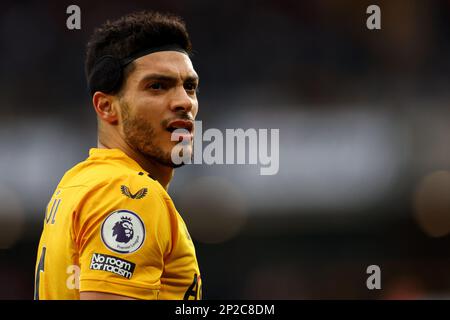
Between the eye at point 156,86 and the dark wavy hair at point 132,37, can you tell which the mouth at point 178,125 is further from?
Answer: the dark wavy hair at point 132,37

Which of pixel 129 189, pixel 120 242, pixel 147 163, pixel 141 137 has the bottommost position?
pixel 120 242

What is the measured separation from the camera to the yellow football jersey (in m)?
2.50

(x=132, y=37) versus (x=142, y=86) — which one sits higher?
(x=132, y=37)

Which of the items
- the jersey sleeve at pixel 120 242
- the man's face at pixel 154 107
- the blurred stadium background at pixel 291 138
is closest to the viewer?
the jersey sleeve at pixel 120 242

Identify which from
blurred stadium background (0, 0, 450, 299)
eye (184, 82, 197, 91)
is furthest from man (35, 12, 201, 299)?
blurred stadium background (0, 0, 450, 299)

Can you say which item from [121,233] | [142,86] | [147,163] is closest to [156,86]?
[142,86]

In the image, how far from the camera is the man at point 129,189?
2.51 meters

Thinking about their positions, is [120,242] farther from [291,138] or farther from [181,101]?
[291,138]

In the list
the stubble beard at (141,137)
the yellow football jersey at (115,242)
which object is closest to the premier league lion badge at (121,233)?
the yellow football jersey at (115,242)

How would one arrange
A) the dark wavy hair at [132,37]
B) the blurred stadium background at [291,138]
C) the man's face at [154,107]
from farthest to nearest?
1. the blurred stadium background at [291,138]
2. the dark wavy hair at [132,37]
3. the man's face at [154,107]

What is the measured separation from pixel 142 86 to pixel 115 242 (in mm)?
878

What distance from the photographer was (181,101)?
3104mm

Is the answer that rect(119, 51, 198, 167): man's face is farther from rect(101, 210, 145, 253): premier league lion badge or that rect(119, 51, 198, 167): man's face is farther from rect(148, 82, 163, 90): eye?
rect(101, 210, 145, 253): premier league lion badge

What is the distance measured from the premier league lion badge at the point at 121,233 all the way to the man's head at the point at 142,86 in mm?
640
